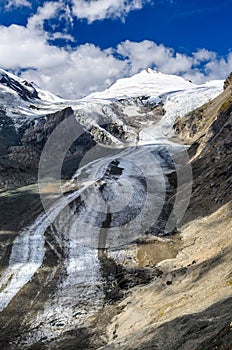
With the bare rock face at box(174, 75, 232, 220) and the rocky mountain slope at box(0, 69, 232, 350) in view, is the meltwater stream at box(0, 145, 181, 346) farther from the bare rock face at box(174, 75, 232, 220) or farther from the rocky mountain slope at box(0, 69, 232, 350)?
the bare rock face at box(174, 75, 232, 220)

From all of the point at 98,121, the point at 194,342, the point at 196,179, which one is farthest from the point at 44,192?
the point at 98,121

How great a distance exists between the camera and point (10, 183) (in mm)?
60500

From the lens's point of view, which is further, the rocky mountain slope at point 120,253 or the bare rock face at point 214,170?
the bare rock face at point 214,170

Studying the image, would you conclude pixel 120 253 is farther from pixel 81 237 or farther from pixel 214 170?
pixel 214 170

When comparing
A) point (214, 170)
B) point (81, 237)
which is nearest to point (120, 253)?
point (81, 237)

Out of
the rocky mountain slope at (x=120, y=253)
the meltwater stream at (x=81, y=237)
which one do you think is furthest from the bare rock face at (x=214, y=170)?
the meltwater stream at (x=81, y=237)

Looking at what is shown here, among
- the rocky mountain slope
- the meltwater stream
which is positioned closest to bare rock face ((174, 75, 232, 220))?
the rocky mountain slope

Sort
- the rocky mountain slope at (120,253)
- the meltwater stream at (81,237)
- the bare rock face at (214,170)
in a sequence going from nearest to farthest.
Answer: the rocky mountain slope at (120,253) < the meltwater stream at (81,237) < the bare rock face at (214,170)

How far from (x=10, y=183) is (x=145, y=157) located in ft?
97.2

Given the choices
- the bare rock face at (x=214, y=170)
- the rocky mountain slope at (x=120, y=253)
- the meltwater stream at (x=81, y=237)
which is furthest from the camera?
the bare rock face at (x=214, y=170)

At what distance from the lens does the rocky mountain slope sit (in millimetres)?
18772

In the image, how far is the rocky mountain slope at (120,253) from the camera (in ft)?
61.6

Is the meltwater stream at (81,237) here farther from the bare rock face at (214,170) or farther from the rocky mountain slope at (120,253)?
the bare rock face at (214,170)

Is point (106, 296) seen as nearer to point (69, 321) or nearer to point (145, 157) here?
point (69, 321)
